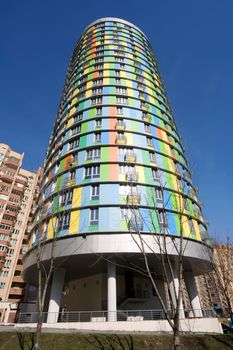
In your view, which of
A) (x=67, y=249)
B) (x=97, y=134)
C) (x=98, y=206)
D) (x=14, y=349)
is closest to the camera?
(x=14, y=349)

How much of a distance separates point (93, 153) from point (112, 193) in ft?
19.7

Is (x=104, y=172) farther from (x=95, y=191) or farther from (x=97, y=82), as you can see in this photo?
(x=97, y=82)

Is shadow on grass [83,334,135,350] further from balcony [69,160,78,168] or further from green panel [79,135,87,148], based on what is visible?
green panel [79,135,87,148]

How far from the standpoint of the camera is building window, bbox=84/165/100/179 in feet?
85.3

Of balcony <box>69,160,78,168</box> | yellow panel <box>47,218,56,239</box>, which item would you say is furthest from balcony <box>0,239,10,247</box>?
balcony <box>69,160,78,168</box>

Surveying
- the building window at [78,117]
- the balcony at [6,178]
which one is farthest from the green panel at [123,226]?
the balcony at [6,178]

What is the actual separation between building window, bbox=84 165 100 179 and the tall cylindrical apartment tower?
0.37 ft

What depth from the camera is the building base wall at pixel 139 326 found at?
17.9m

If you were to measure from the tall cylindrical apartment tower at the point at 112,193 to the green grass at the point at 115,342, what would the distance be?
4.50m

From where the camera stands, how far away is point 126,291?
27766mm

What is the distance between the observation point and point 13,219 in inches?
2399

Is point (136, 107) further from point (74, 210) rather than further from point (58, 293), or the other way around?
point (58, 293)

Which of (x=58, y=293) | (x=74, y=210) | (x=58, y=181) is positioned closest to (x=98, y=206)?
(x=74, y=210)

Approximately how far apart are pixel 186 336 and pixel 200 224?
48.2ft
